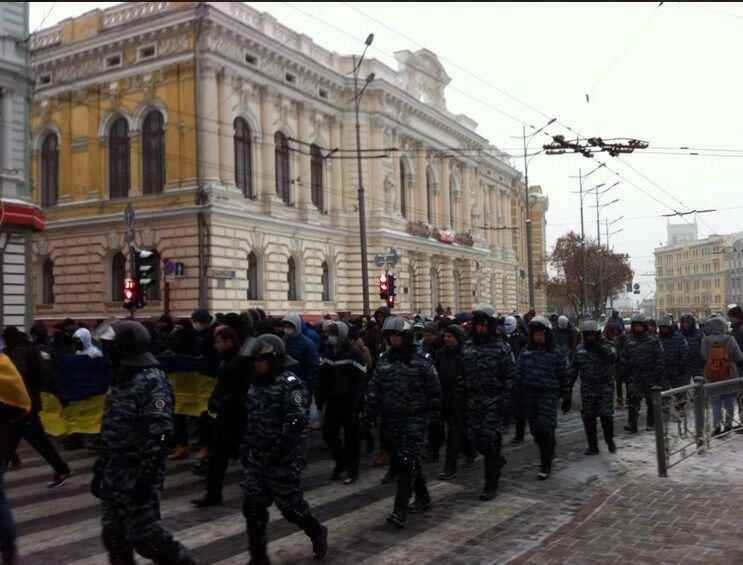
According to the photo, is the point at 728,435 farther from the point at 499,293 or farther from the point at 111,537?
the point at 499,293

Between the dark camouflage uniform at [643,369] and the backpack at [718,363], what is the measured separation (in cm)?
81

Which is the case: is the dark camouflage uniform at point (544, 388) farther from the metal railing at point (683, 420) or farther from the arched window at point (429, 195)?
the arched window at point (429, 195)

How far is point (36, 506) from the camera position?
24.8 feet

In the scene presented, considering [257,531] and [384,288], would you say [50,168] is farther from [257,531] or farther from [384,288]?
[257,531]

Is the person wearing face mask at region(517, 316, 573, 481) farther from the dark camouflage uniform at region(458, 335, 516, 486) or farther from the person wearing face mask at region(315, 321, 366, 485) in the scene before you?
the person wearing face mask at region(315, 321, 366, 485)

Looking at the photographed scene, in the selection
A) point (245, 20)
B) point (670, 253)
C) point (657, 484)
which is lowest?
point (657, 484)

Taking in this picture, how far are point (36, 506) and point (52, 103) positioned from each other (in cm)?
2967

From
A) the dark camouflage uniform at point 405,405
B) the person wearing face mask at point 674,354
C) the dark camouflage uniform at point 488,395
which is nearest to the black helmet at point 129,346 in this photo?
the dark camouflage uniform at point 405,405

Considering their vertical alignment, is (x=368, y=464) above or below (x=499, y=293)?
below

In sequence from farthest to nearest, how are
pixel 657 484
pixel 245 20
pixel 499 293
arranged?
pixel 499 293 → pixel 245 20 → pixel 657 484

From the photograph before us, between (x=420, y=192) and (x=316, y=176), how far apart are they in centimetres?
983

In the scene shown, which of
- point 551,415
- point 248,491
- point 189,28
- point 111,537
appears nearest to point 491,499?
point 551,415

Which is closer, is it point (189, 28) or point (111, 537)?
point (111, 537)

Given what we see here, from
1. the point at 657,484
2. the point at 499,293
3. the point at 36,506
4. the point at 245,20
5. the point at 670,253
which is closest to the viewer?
the point at 36,506
